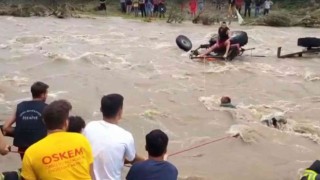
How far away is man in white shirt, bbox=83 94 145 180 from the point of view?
4312 mm

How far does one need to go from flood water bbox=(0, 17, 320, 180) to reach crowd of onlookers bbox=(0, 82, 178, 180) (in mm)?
3303

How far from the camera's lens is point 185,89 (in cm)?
1341

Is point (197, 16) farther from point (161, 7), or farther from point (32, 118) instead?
point (32, 118)

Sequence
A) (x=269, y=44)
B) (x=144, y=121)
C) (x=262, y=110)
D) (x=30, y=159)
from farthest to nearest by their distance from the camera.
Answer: (x=269, y=44)
(x=262, y=110)
(x=144, y=121)
(x=30, y=159)

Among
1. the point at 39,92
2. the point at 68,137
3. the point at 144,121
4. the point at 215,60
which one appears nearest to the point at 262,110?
the point at 144,121

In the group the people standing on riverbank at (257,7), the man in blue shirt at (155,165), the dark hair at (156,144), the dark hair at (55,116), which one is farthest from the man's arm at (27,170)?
the people standing on riverbank at (257,7)

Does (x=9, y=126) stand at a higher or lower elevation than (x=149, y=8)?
higher

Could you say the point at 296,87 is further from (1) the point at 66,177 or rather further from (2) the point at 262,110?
(1) the point at 66,177

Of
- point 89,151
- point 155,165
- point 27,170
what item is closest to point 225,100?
point 155,165

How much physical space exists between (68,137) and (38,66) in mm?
12273

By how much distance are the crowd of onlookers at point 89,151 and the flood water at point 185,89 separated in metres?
3.30

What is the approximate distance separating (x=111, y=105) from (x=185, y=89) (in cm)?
911

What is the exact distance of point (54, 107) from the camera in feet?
12.7

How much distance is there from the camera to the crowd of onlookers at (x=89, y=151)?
3.78 metres
